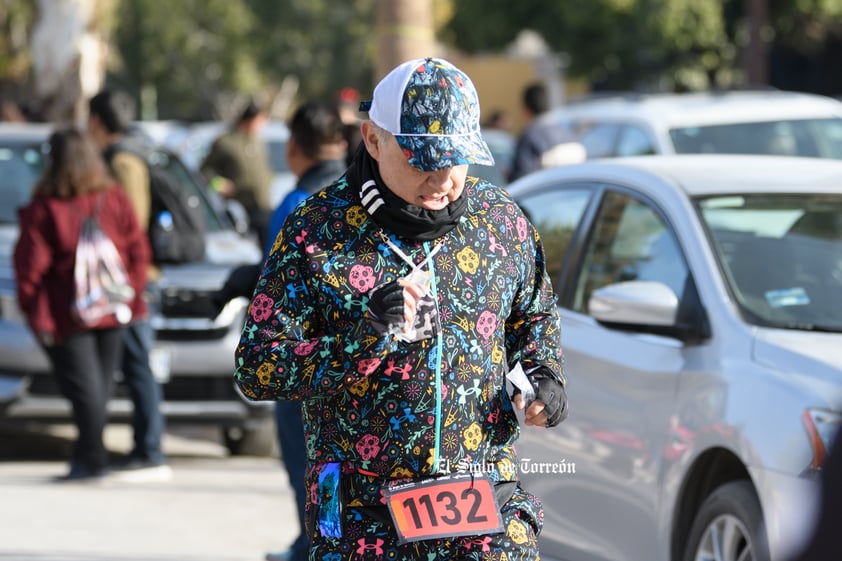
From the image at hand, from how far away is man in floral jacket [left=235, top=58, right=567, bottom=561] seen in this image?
3.47m

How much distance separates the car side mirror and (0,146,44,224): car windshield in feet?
18.8

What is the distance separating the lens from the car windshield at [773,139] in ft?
30.3

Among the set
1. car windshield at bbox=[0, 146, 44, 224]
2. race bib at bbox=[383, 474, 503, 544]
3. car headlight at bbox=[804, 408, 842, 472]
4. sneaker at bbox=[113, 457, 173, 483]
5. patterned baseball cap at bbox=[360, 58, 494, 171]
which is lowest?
sneaker at bbox=[113, 457, 173, 483]

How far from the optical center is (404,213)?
3516 mm

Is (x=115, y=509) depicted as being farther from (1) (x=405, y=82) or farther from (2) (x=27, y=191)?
(1) (x=405, y=82)

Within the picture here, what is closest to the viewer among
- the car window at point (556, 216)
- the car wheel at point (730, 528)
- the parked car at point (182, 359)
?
the car wheel at point (730, 528)

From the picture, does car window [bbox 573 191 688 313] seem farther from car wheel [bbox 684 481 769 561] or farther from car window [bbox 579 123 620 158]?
car window [bbox 579 123 620 158]

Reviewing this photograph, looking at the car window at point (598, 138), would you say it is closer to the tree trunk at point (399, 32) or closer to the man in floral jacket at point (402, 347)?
the tree trunk at point (399, 32)

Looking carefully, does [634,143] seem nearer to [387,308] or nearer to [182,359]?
[182,359]

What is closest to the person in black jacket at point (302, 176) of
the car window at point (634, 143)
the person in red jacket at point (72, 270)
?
the person in red jacket at point (72, 270)

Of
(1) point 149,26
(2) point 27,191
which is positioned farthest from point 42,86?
(1) point 149,26

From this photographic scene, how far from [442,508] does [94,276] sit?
17.6 ft

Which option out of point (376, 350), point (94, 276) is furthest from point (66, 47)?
point (376, 350)

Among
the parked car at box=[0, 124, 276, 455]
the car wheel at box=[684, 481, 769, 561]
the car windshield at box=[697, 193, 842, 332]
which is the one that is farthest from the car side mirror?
the parked car at box=[0, 124, 276, 455]
